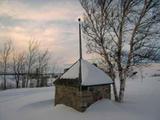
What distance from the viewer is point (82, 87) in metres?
10.9

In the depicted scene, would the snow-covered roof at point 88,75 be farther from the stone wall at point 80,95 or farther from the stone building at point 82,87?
the stone wall at point 80,95

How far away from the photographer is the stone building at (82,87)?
10955 millimetres

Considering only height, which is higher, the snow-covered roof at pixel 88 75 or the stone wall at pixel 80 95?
the snow-covered roof at pixel 88 75

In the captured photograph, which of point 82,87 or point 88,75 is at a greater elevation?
point 88,75

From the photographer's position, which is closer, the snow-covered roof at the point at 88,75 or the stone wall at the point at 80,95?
the stone wall at the point at 80,95

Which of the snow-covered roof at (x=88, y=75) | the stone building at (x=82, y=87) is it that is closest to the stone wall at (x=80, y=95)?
the stone building at (x=82, y=87)

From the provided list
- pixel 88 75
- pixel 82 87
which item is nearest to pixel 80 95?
pixel 82 87

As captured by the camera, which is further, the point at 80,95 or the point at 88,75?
the point at 88,75

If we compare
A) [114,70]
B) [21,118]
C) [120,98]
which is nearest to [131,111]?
[120,98]

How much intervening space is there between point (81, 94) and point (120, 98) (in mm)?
4590

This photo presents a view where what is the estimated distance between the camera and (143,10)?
1411cm

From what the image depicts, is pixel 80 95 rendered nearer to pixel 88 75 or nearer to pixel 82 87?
pixel 82 87

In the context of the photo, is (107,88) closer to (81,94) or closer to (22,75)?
(81,94)

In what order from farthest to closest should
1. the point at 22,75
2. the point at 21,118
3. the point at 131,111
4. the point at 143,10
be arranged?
the point at 22,75
the point at 143,10
the point at 131,111
the point at 21,118
